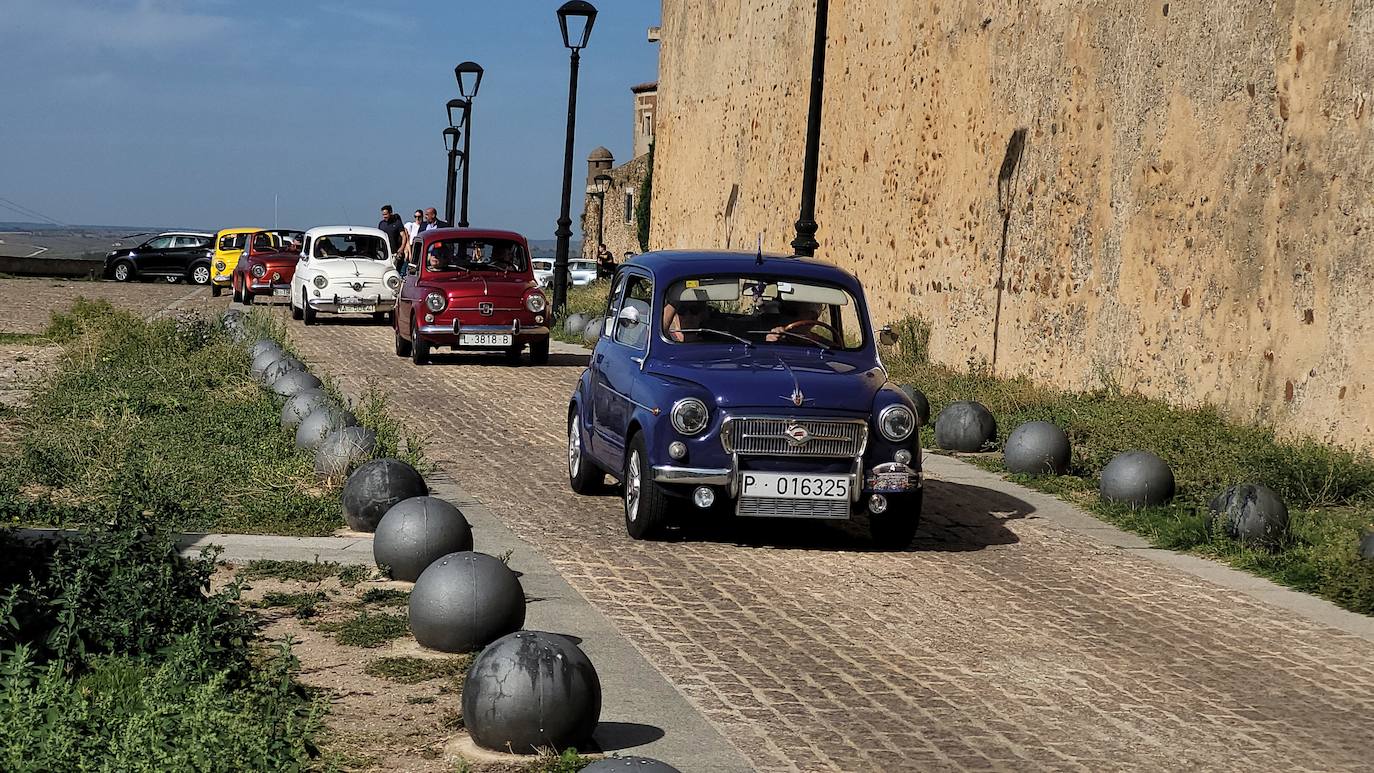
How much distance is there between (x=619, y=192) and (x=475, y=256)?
5257 centimetres

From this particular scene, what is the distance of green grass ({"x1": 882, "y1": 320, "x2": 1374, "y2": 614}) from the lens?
8.66m

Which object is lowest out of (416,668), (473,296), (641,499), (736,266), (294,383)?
(416,668)

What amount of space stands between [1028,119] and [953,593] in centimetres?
997

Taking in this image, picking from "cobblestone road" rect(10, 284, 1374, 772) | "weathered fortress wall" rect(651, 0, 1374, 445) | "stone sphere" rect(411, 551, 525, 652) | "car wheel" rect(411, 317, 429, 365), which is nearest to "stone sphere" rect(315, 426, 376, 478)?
"cobblestone road" rect(10, 284, 1374, 772)

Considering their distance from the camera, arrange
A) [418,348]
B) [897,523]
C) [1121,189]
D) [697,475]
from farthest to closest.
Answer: [418,348], [1121,189], [897,523], [697,475]

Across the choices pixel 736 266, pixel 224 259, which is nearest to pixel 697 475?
pixel 736 266

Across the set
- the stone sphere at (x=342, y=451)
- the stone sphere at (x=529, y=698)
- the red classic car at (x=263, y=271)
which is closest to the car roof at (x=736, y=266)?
the stone sphere at (x=342, y=451)

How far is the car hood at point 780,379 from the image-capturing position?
902 centimetres

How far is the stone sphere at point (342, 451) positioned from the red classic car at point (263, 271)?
77.5ft

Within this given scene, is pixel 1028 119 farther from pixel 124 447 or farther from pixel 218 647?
pixel 218 647

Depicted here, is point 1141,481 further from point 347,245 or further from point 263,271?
point 263,271

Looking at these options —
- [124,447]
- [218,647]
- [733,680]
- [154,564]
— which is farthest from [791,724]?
[124,447]

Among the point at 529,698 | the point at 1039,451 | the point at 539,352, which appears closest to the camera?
the point at 529,698

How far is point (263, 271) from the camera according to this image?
33625 mm
